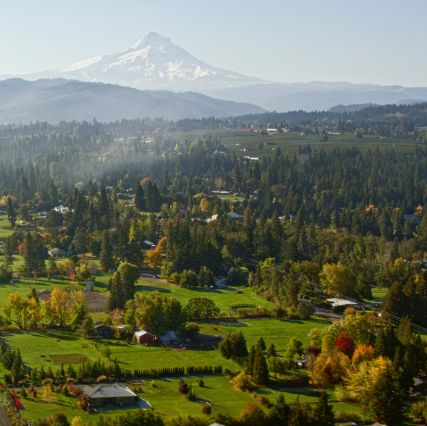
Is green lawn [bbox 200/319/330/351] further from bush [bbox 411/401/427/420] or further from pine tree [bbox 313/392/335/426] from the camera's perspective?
pine tree [bbox 313/392/335/426]

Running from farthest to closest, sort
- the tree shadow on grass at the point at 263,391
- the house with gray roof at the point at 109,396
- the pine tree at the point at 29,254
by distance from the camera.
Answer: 1. the pine tree at the point at 29,254
2. the tree shadow on grass at the point at 263,391
3. the house with gray roof at the point at 109,396

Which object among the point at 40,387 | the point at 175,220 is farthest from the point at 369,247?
the point at 40,387

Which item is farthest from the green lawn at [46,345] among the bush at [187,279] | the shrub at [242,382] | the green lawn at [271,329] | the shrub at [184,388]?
the bush at [187,279]

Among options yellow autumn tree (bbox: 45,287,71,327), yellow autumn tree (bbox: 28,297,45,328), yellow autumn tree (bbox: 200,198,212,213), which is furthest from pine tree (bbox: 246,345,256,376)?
yellow autumn tree (bbox: 200,198,212,213)

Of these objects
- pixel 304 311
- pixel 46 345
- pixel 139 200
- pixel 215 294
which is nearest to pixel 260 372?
pixel 46 345

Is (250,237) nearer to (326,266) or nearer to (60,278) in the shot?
(326,266)

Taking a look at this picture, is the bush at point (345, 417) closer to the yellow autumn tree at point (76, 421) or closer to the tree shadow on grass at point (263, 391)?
the tree shadow on grass at point (263, 391)
